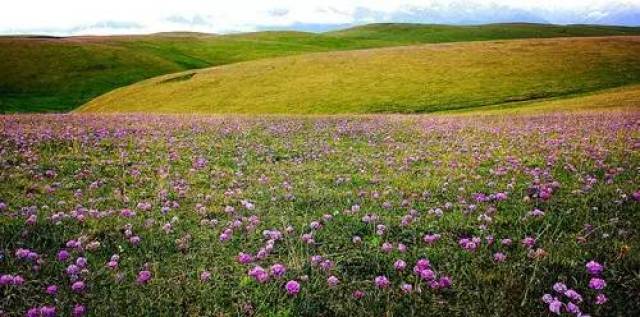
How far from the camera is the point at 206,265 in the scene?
6.75 m

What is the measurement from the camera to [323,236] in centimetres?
779

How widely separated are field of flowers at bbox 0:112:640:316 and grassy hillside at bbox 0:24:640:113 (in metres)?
85.0

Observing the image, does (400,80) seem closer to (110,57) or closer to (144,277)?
(144,277)

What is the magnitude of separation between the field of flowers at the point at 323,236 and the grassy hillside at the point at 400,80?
4219 centimetres

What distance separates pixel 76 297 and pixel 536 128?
80.7 feet

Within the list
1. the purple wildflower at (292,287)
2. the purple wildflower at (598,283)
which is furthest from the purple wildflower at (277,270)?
the purple wildflower at (598,283)

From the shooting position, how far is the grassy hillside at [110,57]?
327ft

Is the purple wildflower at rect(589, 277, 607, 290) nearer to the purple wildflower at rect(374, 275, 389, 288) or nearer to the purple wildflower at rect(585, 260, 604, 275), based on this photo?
the purple wildflower at rect(585, 260, 604, 275)

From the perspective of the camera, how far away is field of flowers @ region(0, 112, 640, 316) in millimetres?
5652

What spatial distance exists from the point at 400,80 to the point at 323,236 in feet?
199

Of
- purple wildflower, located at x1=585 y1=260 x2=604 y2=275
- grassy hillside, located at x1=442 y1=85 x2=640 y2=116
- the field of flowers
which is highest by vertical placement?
purple wildflower, located at x1=585 y1=260 x2=604 y2=275

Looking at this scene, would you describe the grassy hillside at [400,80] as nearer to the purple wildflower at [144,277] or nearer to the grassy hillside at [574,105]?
the grassy hillside at [574,105]

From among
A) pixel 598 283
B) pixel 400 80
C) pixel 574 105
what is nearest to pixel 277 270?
pixel 598 283

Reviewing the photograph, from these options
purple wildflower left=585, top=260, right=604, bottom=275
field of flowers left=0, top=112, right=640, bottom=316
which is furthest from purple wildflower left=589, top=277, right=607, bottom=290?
purple wildflower left=585, top=260, right=604, bottom=275
